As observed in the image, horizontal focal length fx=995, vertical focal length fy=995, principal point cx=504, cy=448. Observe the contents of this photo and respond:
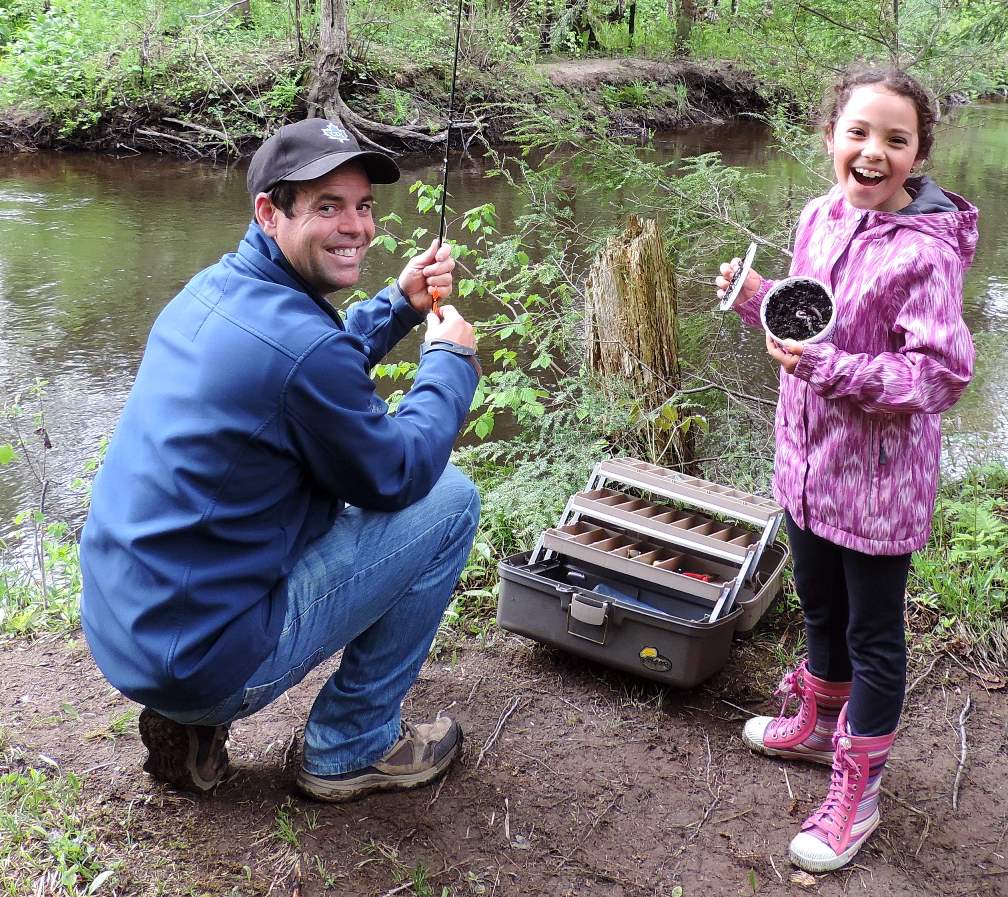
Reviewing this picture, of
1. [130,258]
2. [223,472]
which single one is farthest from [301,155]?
[130,258]

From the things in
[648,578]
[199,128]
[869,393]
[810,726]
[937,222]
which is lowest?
[199,128]

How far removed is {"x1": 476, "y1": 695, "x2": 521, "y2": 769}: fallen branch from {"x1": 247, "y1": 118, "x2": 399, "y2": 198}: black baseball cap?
1.41 m

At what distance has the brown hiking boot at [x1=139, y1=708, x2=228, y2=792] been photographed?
82.5 inches

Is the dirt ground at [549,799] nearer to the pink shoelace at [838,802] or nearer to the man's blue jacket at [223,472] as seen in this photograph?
the pink shoelace at [838,802]

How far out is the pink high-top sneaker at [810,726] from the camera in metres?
2.41

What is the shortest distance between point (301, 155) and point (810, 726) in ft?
5.77

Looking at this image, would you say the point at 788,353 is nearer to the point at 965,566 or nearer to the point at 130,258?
the point at 965,566

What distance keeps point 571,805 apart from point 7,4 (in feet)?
55.6

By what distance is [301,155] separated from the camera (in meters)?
1.92

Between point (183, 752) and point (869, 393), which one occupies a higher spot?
point (869, 393)

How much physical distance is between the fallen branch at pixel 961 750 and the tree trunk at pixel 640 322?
1.45 metres

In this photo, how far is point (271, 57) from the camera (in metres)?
13.3

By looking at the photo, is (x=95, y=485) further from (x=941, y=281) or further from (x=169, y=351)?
(x=941, y=281)

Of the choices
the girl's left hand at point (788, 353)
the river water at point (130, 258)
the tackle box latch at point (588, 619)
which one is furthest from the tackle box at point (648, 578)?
the river water at point (130, 258)
